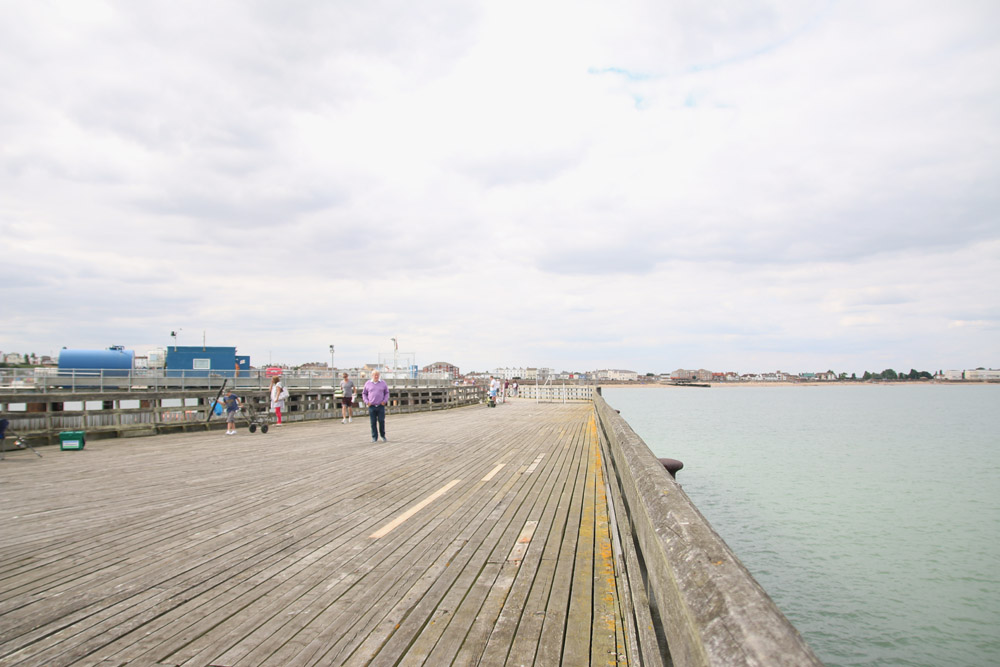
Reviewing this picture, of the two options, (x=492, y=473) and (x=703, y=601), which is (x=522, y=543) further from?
(x=703, y=601)

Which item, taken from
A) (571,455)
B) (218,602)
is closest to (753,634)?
(218,602)

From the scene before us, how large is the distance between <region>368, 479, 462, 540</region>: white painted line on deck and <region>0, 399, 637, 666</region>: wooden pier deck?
4 centimetres

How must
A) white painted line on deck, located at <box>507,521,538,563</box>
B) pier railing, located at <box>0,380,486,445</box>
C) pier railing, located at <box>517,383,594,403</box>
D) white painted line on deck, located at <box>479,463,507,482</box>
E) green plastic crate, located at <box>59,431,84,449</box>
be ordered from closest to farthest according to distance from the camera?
1. white painted line on deck, located at <box>507,521,538,563</box>
2. white painted line on deck, located at <box>479,463,507,482</box>
3. green plastic crate, located at <box>59,431,84,449</box>
4. pier railing, located at <box>0,380,486,445</box>
5. pier railing, located at <box>517,383,594,403</box>

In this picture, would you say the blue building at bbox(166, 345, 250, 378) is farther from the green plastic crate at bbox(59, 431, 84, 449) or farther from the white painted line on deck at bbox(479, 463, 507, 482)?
the white painted line on deck at bbox(479, 463, 507, 482)

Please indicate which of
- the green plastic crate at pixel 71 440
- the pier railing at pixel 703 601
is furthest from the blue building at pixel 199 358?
the pier railing at pixel 703 601

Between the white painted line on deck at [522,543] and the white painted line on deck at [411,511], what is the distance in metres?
1.39

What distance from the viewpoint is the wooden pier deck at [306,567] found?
348 cm

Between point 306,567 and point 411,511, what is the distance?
2.08m

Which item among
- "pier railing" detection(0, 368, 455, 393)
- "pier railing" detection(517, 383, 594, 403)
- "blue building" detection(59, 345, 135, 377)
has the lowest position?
"pier railing" detection(517, 383, 594, 403)

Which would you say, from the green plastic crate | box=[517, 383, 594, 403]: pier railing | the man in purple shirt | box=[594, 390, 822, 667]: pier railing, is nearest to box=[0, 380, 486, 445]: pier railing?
the green plastic crate

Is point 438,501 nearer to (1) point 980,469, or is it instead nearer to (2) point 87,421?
(2) point 87,421

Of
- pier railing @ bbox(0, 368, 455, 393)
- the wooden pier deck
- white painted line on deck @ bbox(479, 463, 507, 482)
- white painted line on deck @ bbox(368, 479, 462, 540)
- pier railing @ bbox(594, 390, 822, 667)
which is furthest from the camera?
pier railing @ bbox(0, 368, 455, 393)

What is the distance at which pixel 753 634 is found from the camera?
4.04 ft

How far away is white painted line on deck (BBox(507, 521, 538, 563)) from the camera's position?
5.17m
